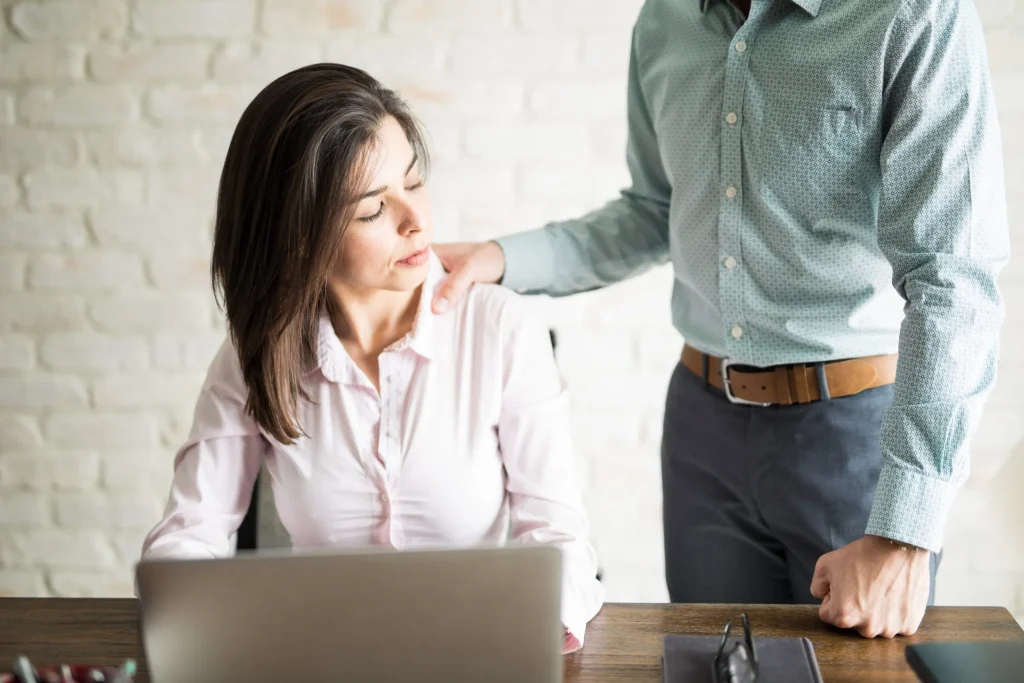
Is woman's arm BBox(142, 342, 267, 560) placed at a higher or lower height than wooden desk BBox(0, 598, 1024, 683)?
higher

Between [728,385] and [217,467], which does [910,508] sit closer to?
[728,385]

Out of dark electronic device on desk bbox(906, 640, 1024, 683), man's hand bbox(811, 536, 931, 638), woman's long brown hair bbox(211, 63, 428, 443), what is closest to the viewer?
dark electronic device on desk bbox(906, 640, 1024, 683)

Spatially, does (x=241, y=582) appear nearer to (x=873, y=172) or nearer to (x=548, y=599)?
(x=548, y=599)

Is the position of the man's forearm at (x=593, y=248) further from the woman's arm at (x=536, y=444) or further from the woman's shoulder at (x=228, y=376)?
the woman's shoulder at (x=228, y=376)

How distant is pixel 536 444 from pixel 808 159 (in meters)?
0.54

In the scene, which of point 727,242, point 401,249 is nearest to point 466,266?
point 401,249

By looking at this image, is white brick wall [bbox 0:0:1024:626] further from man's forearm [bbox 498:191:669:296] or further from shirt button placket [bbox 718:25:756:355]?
shirt button placket [bbox 718:25:756:355]

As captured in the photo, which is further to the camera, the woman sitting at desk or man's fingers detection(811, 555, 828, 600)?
the woman sitting at desk

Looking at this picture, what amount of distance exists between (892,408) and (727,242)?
385mm

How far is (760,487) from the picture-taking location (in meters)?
1.48

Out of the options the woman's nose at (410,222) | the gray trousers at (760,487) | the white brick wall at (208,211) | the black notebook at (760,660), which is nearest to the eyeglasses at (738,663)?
the black notebook at (760,660)

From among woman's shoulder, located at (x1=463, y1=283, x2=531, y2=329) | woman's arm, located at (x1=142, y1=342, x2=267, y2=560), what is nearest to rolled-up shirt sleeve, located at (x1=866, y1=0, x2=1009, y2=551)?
woman's shoulder, located at (x1=463, y1=283, x2=531, y2=329)

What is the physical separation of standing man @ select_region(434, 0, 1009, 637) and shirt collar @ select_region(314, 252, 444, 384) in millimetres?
30

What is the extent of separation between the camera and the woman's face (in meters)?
1.31
